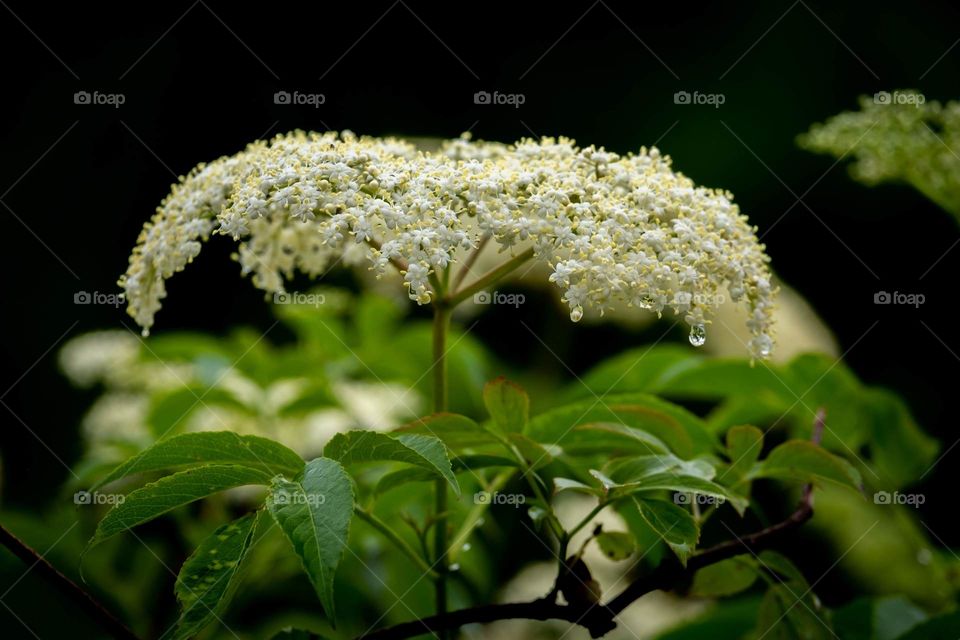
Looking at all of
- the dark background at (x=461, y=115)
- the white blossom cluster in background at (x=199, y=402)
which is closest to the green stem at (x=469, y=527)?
the white blossom cluster in background at (x=199, y=402)

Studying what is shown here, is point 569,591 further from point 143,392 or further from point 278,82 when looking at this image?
point 278,82

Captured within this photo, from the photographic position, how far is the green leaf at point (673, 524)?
3.48 feet

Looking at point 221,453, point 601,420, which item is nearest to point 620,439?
point 601,420

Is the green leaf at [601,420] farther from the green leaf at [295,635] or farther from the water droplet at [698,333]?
the green leaf at [295,635]

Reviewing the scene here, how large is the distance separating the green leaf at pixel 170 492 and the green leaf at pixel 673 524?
490 mm

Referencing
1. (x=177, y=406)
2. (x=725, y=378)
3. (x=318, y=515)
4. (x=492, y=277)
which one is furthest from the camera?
(x=177, y=406)

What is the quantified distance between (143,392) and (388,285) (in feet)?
3.03

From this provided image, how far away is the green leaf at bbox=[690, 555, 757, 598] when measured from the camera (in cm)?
137

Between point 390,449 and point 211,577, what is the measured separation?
238 mm

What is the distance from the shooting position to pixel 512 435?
1228 millimetres

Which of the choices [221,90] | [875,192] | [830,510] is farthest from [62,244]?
[875,192]

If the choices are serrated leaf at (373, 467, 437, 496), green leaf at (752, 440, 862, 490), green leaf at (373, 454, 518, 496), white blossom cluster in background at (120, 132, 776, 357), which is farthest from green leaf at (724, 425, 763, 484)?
serrated leaf at (373, 467, 437, 496)

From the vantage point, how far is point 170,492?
1004mm

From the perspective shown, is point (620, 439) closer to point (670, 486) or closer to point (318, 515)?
point (670, 486)
